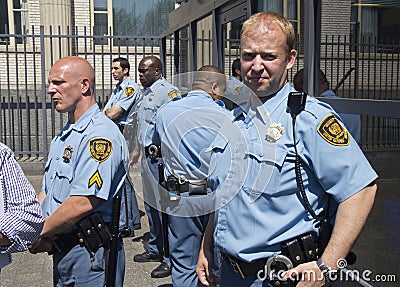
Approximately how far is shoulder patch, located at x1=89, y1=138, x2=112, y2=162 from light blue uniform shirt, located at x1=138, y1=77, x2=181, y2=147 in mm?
1849

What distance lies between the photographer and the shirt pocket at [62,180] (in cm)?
258

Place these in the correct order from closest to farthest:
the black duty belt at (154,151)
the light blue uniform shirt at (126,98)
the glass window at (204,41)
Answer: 1. the black duty belt at (154,151)
2. the glass window at (204,41)
3. the light blue uniform shirt at (126,98)

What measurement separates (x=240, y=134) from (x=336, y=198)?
508 mm

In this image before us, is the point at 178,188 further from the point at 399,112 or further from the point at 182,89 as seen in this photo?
the point at 399,112

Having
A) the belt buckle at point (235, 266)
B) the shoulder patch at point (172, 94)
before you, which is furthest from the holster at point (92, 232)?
the shoulder patch at point (172, 94)

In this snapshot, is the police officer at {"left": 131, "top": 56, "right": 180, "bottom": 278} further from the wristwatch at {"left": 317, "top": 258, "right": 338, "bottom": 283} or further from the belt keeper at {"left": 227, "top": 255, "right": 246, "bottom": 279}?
the wristwatch at {"left": 317, "top": 258, "right": 338, "bottom": 283}

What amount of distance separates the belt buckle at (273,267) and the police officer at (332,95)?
1127mm

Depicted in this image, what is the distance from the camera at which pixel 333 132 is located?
1.87 m

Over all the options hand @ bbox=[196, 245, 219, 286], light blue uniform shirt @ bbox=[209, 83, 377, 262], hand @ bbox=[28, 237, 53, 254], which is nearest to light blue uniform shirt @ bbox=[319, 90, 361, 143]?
light blue uniform shirt @ bbox=[209, 83, 377, 262]

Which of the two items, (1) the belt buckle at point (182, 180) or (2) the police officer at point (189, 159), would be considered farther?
(1) the belt buckle at point (182, 180)

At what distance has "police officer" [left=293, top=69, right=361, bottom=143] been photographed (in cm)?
281

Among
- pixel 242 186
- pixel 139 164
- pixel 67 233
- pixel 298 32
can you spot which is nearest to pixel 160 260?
pixel 139 164

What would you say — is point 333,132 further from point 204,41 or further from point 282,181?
point 204,41

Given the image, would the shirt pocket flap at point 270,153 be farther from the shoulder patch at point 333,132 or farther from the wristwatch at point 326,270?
the wristwatch at point 326,270
